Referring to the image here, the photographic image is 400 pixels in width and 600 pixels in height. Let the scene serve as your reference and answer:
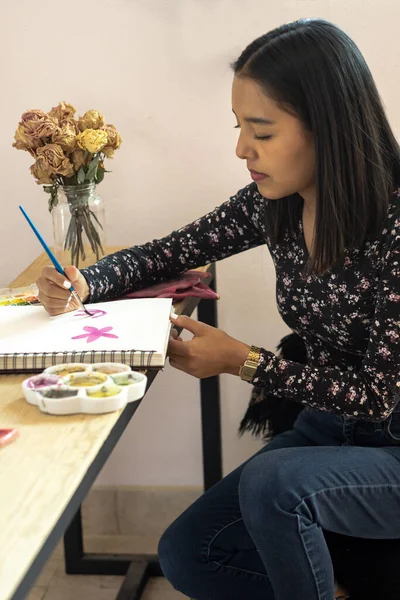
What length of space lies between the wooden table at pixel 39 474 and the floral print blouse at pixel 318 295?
0.27 meters

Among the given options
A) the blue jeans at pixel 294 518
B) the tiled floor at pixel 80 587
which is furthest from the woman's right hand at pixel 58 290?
the tiled floor at pixel 80 587

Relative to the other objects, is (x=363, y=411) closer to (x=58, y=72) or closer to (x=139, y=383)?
(x=139, y=383)

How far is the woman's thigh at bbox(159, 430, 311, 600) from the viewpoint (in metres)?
1.33

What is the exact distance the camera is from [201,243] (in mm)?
1474

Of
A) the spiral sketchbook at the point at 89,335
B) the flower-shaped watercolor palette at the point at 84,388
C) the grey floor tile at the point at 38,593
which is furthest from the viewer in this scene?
the grey floor tile at the point at 38,593

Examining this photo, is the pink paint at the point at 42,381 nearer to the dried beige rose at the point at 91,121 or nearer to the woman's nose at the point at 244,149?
the woman's nose at the point at 244,149

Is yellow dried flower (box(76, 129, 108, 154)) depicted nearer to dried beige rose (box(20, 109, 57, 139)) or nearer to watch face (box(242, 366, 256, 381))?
dried beige rose (box(20, 109, 57, 139))

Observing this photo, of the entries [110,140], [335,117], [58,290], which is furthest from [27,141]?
[335,117]

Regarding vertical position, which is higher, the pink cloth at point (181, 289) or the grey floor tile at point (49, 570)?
the pink cloth at point (181, 289)

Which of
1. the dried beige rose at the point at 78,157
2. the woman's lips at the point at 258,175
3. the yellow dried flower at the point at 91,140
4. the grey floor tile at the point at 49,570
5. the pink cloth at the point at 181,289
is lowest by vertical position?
the grey floor tile at the point at 49,570

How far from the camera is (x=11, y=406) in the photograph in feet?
3.19

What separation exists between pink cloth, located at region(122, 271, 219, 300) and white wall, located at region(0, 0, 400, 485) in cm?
40

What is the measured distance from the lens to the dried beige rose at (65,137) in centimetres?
143

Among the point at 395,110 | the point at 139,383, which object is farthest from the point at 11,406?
the point at 395,110
